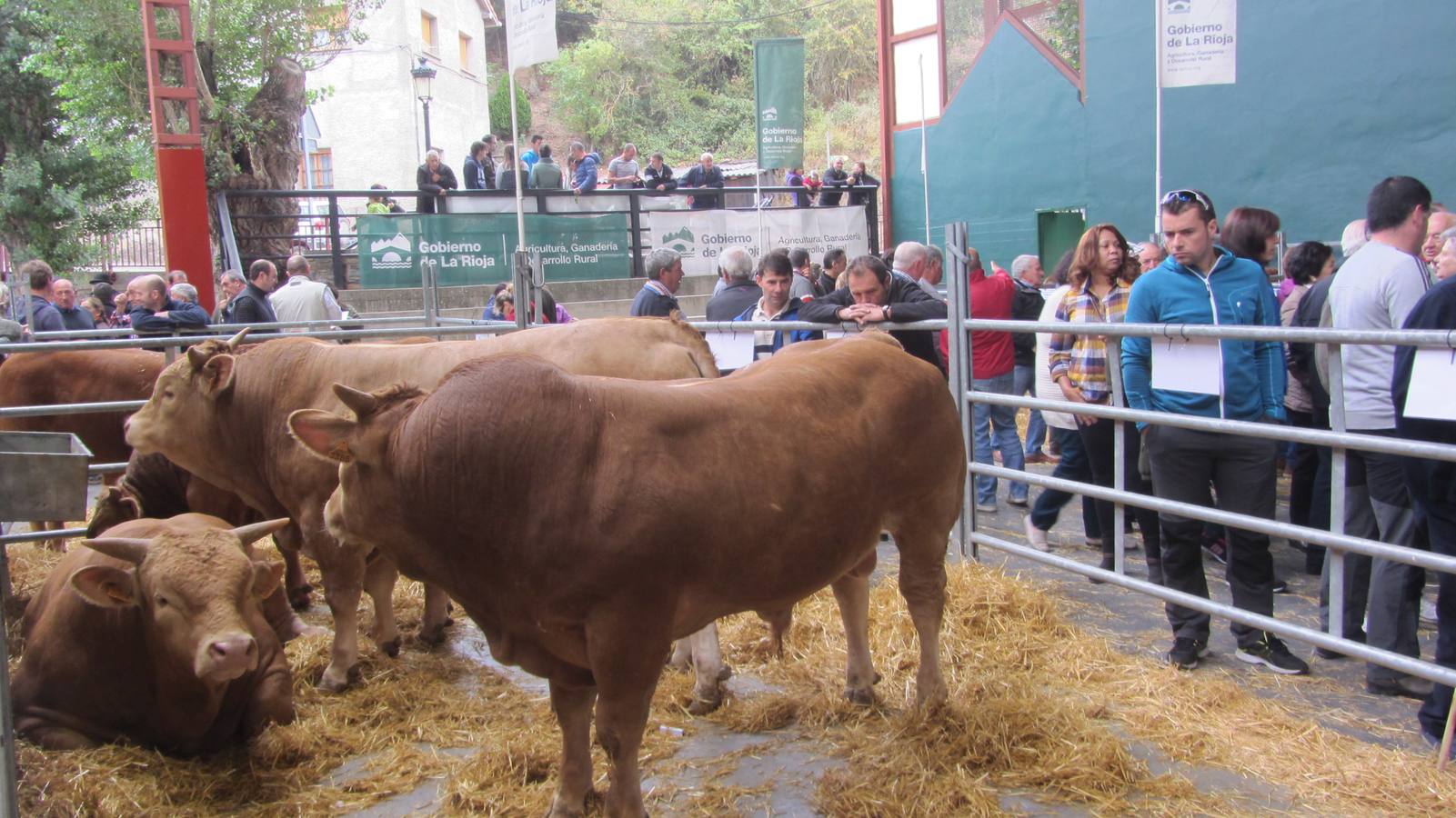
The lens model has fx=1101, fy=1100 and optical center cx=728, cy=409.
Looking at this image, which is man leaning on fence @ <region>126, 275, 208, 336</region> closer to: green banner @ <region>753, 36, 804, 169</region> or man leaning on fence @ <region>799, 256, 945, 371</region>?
man leaning on fence @ <region>799, 256, 945, 371</region>

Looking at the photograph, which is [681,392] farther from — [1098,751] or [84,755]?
[84,755]

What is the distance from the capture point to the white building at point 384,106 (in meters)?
34.2

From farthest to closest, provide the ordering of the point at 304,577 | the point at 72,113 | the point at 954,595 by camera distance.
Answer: the point at 72,113 < the point at 304,577 < the point at 954,595

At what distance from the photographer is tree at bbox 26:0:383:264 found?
16.1 meters

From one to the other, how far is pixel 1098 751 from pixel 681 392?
193 cm

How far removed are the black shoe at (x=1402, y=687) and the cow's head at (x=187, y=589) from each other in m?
4.20

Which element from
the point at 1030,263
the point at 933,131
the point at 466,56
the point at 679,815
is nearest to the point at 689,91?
the point at 466,56

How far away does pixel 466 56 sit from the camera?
40.4m

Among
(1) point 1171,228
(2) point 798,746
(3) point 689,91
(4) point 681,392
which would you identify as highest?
(3) point 689,91

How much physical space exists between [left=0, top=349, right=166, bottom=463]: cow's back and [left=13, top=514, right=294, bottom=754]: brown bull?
3541mm

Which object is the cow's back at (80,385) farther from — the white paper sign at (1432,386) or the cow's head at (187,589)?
the white paper sign at (1432,386)

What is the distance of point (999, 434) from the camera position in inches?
311

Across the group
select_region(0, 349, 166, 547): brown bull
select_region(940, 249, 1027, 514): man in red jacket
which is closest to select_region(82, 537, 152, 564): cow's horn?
select_region(0, 349, 166, 547): brown bull

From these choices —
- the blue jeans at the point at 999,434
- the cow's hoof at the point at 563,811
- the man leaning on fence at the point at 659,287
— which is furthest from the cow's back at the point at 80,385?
the blue jeans at the point at 999,434
